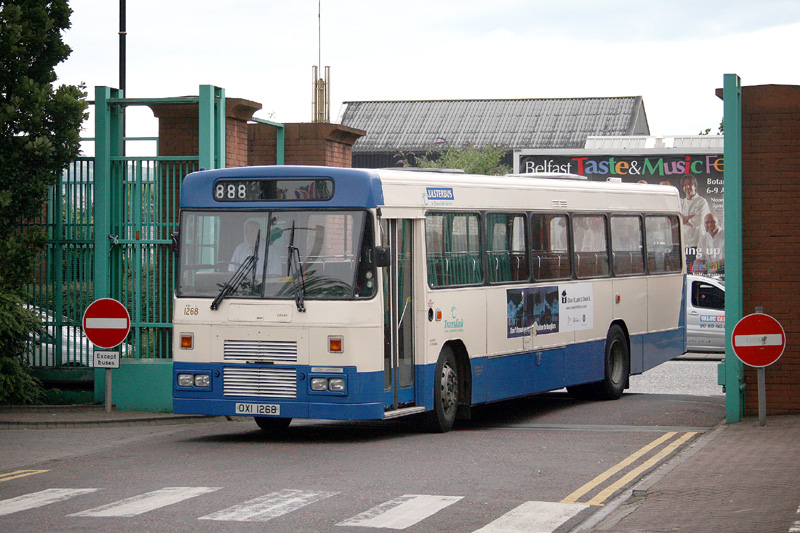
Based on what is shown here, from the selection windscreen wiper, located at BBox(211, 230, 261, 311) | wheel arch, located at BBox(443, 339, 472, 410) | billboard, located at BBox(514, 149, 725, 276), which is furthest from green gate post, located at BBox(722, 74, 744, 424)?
billboard, located at BBox(514, 149, 725, 276)

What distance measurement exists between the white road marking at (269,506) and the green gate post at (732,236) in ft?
20.6

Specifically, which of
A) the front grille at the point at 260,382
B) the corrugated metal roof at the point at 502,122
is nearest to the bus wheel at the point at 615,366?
Answer: the front grille at the point at 260,382

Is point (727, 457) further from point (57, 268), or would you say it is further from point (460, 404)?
point (57, 268)

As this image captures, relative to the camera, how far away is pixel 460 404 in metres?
14.7

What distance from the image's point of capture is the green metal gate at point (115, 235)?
652 inches

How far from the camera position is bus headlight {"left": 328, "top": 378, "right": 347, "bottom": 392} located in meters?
13.0

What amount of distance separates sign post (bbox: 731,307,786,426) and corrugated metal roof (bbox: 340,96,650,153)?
54993 mm

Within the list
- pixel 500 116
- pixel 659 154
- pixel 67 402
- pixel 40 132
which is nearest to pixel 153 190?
pixel 40 132

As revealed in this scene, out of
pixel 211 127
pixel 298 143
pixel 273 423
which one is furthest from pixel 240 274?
pixel 298 143

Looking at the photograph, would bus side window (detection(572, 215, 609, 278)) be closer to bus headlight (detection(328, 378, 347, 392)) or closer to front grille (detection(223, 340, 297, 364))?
bus headlight (detection(328, 378, 347, 392))

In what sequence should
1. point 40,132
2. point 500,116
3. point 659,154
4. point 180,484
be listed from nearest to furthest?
point 180,484 < point 40,132 < point 659,154 < point 500,116

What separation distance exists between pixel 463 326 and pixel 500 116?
5898 centimetres

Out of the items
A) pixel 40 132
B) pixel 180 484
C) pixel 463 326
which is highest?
pixel 40 132

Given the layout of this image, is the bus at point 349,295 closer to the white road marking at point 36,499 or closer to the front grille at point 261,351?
the front grille at point 261,351
